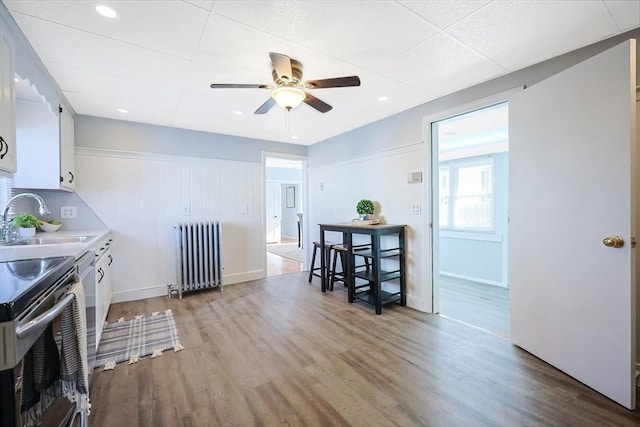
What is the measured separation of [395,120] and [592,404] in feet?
9.69

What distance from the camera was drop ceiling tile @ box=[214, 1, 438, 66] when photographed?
158 cm

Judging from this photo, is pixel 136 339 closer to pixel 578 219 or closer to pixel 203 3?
pixel 203 3

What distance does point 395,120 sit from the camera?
345 cm

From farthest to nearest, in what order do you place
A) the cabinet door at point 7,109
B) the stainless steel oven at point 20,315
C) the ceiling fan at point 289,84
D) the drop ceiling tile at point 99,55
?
the ceiling fan at point 289,84
the drop ceiling tile at point 99,55
the cabinet door at point 7,109
the stainless steel oven at point 20,315

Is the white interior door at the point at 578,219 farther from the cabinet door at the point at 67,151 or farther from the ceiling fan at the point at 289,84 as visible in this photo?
the cabinet door at the point at 67,151

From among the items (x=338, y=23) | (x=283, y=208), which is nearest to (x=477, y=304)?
(x=338, y=23)

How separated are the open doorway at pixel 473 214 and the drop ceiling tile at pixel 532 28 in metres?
1.13

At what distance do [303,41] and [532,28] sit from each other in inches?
57.3

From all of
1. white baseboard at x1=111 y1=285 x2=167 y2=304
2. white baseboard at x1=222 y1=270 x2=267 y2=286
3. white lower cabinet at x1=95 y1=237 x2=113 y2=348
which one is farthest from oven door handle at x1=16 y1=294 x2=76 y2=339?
white baseboard at x1=222 y1=270 x2=267 y2=286

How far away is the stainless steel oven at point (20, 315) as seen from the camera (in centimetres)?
74

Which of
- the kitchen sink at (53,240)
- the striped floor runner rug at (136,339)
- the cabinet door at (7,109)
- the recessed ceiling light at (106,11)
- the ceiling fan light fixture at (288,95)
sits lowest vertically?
the striped floor runner rug at (136,339)

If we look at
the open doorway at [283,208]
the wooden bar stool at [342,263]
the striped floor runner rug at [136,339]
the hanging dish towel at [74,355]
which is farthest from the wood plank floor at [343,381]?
the open doorway at [283,208]

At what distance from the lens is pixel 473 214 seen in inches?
178

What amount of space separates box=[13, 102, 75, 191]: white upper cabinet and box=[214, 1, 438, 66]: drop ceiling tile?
2.17 metres
